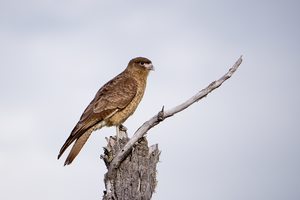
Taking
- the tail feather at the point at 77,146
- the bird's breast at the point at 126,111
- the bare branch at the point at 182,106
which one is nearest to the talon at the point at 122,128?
the bird's breast at the point at 126,111

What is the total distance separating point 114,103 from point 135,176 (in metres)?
2.63

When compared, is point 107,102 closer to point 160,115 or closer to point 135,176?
point 135,176

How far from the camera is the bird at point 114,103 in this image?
9.41 meters

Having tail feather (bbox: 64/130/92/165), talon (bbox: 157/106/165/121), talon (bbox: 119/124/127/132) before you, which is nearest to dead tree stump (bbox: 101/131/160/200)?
talon (bbox: 157/106/165/121)

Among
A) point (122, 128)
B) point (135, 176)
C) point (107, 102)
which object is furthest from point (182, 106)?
point (107, 102)

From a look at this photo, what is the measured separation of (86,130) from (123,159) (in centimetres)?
185

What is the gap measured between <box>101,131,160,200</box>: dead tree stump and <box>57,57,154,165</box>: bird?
1.27m

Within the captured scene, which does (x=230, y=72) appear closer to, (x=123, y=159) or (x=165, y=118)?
(x=165, y=118)

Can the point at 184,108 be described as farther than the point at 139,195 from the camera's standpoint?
No

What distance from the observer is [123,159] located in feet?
26.3

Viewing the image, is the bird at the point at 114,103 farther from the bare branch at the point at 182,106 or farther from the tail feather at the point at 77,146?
the bare branch at the point at 182,106

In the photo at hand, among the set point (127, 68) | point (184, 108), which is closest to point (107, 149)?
point (184, 108)

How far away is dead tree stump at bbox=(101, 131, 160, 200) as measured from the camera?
7.87 metres

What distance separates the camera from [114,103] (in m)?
10.3
